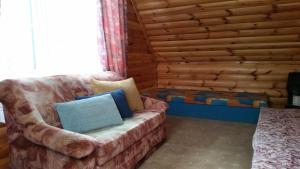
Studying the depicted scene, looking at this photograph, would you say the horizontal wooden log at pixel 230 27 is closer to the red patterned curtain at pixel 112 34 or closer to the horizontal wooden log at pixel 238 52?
the horizontal wooden log at pixel 238 52

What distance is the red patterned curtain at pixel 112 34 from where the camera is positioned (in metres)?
3.17

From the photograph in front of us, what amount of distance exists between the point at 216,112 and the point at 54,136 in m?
2.72

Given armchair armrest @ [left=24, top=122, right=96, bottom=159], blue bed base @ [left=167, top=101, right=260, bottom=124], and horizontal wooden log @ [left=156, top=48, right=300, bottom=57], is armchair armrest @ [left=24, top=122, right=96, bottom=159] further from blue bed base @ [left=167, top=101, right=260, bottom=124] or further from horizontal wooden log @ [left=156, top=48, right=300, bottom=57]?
horizontal wooden log @ [left=156, top=48, right=300, bottom=57]

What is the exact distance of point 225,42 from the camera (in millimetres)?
3896

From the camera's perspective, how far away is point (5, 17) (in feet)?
7.14

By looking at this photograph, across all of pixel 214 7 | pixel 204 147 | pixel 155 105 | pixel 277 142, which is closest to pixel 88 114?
pixel 155 105

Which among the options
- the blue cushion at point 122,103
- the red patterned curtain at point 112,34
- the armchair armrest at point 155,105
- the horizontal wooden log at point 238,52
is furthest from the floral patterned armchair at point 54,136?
the horizontal wooden log at point 238,52

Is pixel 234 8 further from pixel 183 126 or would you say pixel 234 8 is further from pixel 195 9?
pixel 183 126

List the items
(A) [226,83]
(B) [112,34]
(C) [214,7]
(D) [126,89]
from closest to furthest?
(D) [126,89] → (B) [112,34] → (C) [214,7] → (A) [226,83]

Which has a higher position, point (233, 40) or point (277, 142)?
point (233, 40)

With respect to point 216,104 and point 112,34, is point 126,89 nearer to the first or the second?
point 112,34

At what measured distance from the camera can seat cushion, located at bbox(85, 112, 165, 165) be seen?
1.83 m

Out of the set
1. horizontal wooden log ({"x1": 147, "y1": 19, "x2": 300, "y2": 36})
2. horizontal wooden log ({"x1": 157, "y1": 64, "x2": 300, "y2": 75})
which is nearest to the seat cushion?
horizontal wooden log ({"x1": 147, "y1": 19, "x2": 300, "y2": 36})

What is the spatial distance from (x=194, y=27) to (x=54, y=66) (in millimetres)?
2097
